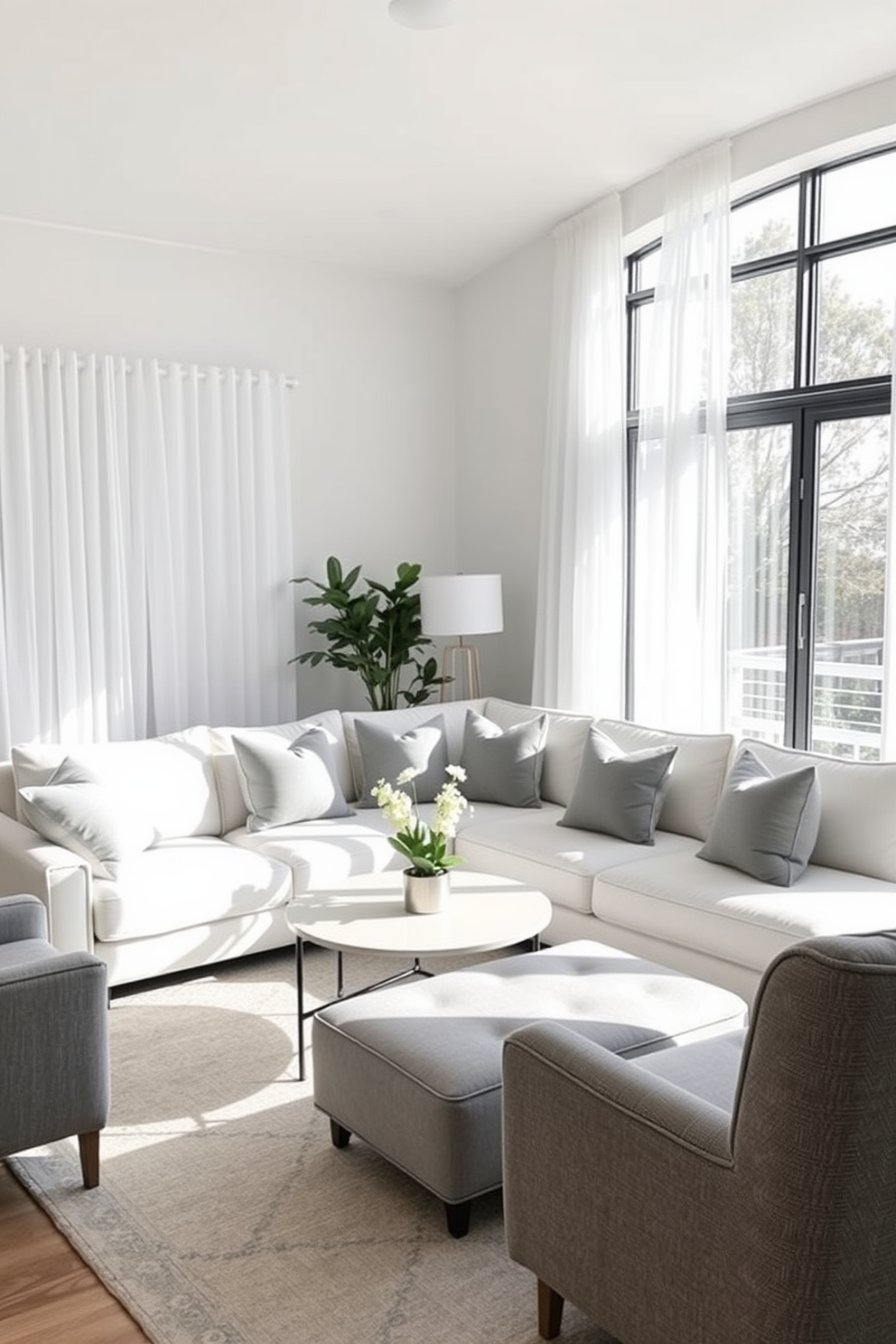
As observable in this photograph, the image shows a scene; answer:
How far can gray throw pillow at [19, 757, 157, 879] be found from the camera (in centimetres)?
395

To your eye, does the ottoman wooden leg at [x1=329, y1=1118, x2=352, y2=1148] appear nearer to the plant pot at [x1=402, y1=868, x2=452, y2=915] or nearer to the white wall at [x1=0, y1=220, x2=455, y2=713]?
the plant pot at [x1=402, y1=868, x2=452, y2=915]

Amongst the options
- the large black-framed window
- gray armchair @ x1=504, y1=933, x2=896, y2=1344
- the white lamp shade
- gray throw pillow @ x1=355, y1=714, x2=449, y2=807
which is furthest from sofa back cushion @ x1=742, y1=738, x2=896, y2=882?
the white lamp shade

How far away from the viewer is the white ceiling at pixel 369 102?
3.86 m

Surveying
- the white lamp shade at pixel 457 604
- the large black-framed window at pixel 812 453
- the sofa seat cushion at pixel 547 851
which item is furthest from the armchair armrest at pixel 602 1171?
the white lamp shade at pixel 457 604

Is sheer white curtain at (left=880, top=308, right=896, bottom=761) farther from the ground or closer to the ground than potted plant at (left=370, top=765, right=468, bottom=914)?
farther from the ground

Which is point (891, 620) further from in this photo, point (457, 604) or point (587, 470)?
point (457, 604)

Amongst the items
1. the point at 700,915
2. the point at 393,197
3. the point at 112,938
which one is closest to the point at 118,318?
the point at 393,197

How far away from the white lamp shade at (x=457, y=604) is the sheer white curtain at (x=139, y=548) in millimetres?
800

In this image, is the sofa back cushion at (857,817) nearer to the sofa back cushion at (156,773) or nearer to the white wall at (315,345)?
the sofa back cushion at (156,773)

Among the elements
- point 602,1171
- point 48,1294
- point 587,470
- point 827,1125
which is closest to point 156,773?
point 48,1294

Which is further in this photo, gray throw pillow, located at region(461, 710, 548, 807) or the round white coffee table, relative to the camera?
gray throw pillow, located at region(461, 710, 548, 807)

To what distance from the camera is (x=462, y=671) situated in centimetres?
644

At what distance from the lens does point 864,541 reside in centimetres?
475

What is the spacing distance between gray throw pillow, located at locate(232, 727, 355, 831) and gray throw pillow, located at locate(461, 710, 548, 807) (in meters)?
0.66
